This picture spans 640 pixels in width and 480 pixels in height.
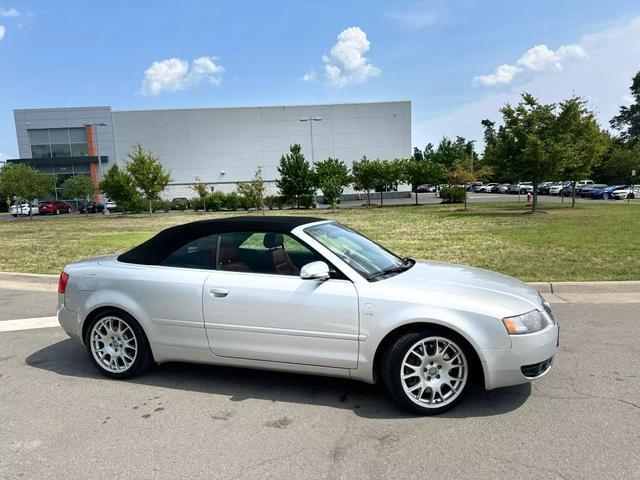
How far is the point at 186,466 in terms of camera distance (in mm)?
2941

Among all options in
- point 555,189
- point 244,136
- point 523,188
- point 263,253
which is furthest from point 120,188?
point 555,189

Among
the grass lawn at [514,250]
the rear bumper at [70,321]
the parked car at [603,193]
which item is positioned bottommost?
the parked car at [603,193]

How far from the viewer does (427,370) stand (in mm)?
3541

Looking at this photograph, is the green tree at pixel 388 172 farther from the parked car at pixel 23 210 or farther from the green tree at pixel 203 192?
the parked car at pixel 23 210

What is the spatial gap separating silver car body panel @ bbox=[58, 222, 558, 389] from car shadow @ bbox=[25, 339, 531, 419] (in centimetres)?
25

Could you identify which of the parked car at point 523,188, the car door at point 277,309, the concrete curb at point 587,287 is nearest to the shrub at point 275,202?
the parked car at point 523,188

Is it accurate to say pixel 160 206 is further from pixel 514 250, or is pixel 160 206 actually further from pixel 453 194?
pixel 514 250

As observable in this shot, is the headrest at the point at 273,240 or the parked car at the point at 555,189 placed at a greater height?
the headrest at the point at 273,240

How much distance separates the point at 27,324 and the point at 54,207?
5295 centimetres

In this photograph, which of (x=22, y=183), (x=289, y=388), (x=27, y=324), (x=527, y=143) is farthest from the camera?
(x=22, y=183)

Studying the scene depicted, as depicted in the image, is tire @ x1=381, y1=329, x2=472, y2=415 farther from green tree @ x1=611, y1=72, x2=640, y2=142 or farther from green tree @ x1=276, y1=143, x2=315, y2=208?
green tree @ x1=611, y1=72, x2=640, y2=142

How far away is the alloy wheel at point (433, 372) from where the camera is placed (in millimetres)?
3523

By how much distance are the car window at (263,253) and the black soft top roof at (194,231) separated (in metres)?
0.07

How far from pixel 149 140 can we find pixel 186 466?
64.6m
